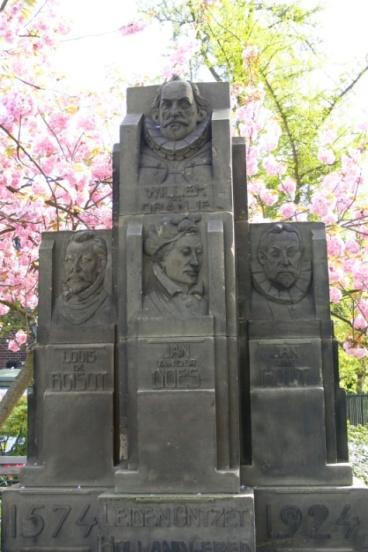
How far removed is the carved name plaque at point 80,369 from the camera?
609cm

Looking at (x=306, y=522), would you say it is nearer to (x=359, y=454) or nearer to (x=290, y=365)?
(x=290, y=365)

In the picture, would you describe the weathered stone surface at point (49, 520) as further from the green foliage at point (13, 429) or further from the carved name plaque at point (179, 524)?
the green foliage at point (13, 429)

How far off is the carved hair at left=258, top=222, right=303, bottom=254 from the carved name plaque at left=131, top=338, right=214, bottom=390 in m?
1.13

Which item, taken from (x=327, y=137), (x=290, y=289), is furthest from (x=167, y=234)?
(x=327, y=137)

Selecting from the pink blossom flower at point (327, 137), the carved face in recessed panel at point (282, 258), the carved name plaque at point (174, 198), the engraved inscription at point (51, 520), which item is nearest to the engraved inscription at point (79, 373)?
the engraved inscription at point (51, 520)

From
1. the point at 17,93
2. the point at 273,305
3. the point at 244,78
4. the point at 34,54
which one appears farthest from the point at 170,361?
the point at 244,78

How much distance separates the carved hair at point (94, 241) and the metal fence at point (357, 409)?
58.0 ft

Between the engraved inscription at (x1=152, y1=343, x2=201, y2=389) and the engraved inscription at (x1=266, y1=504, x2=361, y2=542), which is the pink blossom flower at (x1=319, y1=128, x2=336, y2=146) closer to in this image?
the engraved inscription at (x1=152, y1=343, x2=201, y2=389)

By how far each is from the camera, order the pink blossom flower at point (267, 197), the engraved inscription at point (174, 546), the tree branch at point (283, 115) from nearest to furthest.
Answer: the engraved inscription at point (174, 546) < the pink blossom flower at point (267, 197) < the tree branch at point (283, 115)

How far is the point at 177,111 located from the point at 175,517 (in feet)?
10.6

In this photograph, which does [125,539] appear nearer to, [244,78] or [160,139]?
[160,139]

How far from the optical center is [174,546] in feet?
17.4

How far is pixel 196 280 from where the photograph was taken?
5812 millimetres

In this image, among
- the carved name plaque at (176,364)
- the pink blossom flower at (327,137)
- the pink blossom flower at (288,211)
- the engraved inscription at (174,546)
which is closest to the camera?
the engraved inscription at (174,546)
